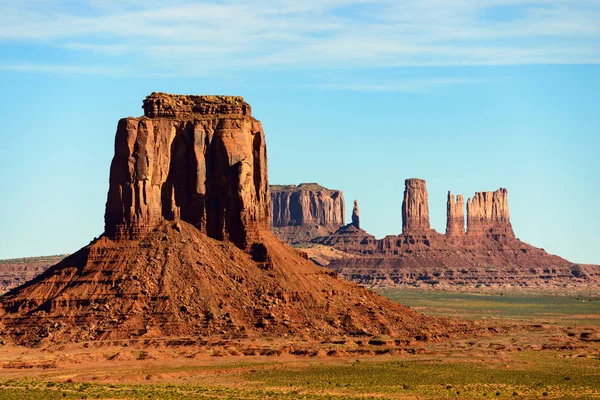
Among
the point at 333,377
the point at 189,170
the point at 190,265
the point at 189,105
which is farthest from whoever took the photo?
the point at 189,105

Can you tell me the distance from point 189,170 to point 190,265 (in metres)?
9.54

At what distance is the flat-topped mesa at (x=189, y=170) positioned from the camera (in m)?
131

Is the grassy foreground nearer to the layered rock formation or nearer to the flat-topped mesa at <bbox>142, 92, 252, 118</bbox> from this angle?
the layered rock formation

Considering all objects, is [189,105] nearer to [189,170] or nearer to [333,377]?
[189,170]

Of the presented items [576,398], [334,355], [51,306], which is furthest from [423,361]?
[51,306]

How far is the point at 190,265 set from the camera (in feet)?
424

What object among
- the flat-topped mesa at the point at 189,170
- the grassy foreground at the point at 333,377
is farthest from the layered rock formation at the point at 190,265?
the grassy foreground at the point at 333,377

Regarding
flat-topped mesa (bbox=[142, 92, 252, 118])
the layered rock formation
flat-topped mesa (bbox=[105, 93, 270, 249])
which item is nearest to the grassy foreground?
the layered rock formation

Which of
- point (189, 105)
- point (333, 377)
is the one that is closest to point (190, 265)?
point (189, 105)

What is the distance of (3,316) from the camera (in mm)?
126250

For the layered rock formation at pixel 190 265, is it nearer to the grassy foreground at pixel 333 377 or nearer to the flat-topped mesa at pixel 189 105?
the flat-topped mesa at pixel 189 105

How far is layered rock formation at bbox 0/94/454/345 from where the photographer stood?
125m

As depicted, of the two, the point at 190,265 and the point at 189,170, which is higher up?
the point at 189,170

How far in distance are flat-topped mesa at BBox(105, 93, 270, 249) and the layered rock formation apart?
0.09 meters
